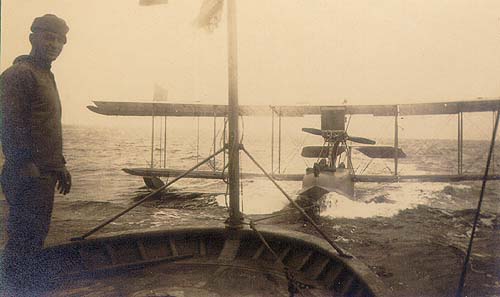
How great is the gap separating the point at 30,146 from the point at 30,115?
0.21 metres

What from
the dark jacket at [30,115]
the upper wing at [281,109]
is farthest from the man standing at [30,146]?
the upper wing at [281,109]

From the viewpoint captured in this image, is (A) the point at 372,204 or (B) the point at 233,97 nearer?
(B) the point at 233,97

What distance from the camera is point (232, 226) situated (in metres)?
3.64

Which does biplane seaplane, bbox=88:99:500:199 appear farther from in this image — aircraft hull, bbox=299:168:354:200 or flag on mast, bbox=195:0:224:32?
flag on mast, bbox=195:0:224:32

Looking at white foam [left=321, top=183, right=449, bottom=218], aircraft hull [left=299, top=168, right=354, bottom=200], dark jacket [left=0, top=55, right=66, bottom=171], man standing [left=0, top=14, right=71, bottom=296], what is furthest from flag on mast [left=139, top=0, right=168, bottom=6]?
white foam [left=321, top=183, right=449, bottom=218]

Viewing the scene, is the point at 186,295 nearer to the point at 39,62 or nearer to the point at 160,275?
the point at 160,275

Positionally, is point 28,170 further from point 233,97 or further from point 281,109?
point 281,109

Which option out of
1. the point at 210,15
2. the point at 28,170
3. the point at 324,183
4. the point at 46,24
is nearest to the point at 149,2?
the point at 210,15

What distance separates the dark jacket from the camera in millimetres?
2176

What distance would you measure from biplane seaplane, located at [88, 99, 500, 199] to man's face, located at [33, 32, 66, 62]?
25.1 ft

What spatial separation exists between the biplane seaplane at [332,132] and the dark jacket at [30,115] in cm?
755

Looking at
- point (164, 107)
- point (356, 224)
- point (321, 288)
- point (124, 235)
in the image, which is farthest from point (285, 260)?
point (164, 107)

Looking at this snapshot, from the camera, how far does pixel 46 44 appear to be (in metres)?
2.41

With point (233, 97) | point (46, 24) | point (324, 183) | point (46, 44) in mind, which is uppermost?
point (46, 24)
